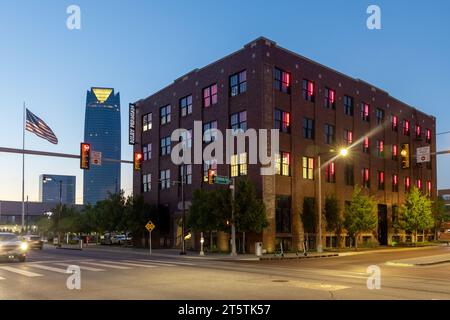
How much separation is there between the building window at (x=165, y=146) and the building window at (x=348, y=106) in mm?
18333

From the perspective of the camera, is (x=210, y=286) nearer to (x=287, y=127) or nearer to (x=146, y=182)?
(x=287, y=127)

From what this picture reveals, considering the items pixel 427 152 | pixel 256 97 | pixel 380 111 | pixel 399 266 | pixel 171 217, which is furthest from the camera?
pixel 380 111

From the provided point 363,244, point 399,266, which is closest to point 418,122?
point 363,244

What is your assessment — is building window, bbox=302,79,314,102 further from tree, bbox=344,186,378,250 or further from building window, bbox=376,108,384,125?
building window, bbox=376,108,384,125

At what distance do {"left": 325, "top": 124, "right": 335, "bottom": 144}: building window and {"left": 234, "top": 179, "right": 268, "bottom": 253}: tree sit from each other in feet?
43.7

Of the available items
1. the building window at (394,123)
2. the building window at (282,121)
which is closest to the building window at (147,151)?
the building window at (282,121)

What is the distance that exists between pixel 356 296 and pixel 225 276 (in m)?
7.07

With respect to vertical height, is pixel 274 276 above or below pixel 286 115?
below

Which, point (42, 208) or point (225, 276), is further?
point (42, 208)

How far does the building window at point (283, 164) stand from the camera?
4147cm

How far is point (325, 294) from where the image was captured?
1429cm

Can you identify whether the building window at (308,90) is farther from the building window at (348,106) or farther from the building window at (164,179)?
the building window at (164,179)

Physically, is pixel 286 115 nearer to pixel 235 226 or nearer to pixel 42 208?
pixel 235 226

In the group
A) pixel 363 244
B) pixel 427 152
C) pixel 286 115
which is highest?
pixel 286 115
